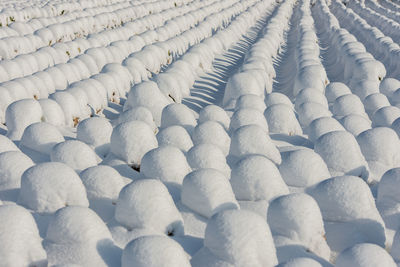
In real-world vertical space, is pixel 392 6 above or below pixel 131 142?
below

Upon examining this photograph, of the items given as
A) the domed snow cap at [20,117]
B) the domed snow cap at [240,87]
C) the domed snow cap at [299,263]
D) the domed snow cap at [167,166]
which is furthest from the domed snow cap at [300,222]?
the domed snow cap at [240,87]

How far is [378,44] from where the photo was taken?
864 centimetres

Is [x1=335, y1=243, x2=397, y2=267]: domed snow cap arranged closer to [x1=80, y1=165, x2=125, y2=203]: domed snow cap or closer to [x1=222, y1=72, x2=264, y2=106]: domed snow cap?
[x1=80, y1=165, x2=125, y2=203]: domed snow cap

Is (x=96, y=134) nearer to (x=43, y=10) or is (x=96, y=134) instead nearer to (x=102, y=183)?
(x=102, y=183)

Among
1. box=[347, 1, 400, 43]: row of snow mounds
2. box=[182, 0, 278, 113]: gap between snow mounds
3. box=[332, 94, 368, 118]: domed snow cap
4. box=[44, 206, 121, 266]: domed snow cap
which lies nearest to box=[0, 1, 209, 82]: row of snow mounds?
box=[182, 0, 278, 113]: gap between snow mounds

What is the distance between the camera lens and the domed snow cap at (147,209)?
2539 millimetres

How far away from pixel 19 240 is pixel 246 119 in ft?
7.49

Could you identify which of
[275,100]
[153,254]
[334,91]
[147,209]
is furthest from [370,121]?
[153,254]

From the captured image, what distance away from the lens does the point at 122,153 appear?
11.3 feet

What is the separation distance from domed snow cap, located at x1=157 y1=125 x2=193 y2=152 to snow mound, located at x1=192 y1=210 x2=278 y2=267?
4.46ft

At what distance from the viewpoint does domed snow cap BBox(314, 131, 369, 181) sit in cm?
347

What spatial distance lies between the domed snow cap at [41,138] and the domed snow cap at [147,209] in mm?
1093

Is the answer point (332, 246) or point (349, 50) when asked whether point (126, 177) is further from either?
point (349, 50)

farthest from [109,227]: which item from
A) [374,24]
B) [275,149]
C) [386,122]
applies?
[374,24]
